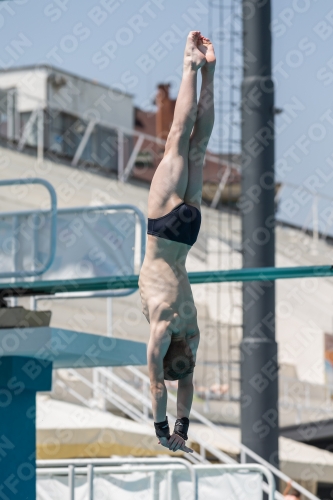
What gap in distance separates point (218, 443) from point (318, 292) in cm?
986

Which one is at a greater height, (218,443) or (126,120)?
(126,120)

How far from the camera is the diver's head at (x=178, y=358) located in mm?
4805

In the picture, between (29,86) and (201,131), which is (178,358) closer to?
(201,131)

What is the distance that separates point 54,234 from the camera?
320 inches

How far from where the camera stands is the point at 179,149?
4.92 m

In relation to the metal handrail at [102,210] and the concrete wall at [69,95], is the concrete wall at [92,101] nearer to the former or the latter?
the concrete wall at [69,95]

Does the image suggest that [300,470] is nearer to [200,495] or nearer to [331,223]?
[200,495]

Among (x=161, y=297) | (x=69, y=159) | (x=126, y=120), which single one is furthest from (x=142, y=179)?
(x=161, y=297)

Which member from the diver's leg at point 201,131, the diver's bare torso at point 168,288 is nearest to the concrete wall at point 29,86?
the diver's leg at point 201,131

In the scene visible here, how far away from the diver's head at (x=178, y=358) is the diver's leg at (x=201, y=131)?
655 mm

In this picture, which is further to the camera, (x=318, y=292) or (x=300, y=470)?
(x=318, y=292)

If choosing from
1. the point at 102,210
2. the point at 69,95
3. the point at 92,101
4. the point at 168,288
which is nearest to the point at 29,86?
the point at 69,95

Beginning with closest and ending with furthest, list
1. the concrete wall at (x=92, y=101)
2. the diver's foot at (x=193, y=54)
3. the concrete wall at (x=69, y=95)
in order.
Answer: the diver's foot at (x=193, y=54) < the concrete wall at (x=69, y=95) < the concrete wall at (x=92, y=101)

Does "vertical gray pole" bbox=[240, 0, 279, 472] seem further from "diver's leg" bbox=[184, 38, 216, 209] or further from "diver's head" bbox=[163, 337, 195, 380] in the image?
"diver's head" bbox=[163, 337, 195, 380]
